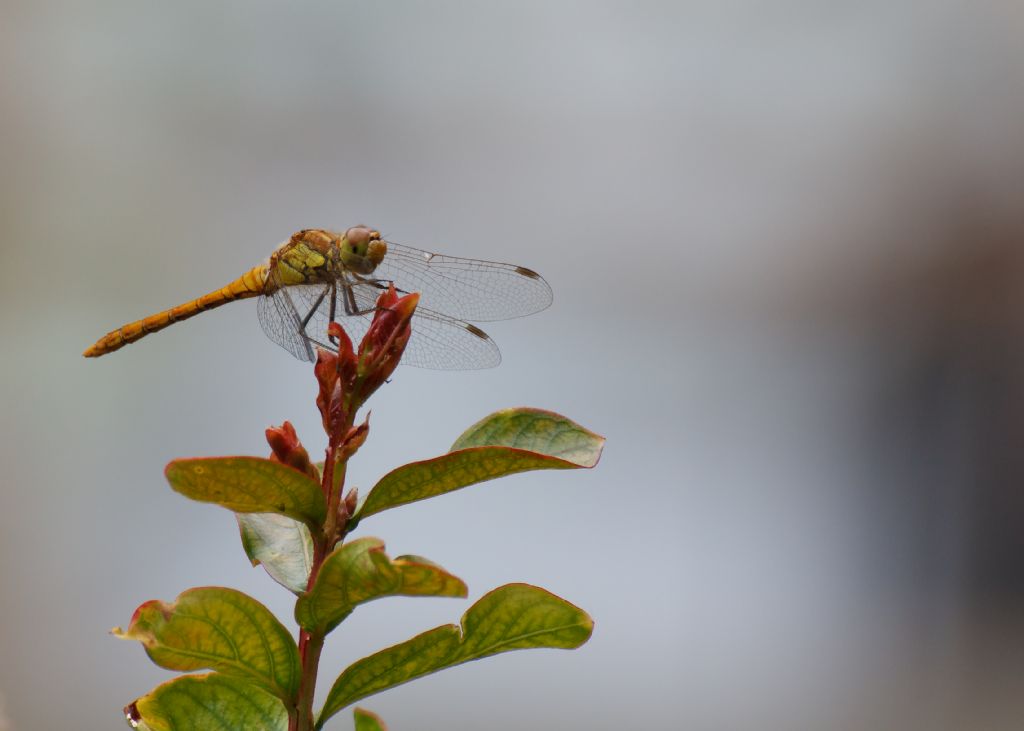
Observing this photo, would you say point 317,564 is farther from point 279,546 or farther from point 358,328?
point 358,328

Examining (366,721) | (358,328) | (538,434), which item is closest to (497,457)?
(538,434)

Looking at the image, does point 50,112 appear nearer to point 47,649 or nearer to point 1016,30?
point 47,649

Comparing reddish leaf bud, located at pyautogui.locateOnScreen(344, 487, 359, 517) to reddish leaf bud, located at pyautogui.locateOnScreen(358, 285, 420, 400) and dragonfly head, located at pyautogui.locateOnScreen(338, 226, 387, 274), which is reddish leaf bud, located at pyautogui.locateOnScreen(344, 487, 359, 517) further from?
dragonfly head, located at pyautogui.locateOnScreen(338, 226, 387, 274)

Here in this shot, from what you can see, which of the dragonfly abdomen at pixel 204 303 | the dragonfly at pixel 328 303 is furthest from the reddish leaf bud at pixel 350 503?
the dragonfly abdomen at pixel 204 303

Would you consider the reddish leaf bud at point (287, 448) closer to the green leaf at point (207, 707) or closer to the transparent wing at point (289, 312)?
the green leaf at point (207, 707)

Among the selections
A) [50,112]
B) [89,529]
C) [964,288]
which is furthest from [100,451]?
[964,288]

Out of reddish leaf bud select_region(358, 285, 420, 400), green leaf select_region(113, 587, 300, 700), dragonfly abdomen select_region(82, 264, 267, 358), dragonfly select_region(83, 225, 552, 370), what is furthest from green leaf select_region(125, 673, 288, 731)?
dragonfly abdomen select_region(82, 264, 267, 358)
